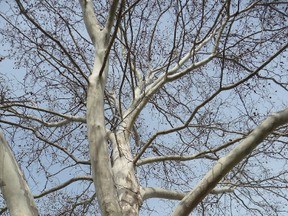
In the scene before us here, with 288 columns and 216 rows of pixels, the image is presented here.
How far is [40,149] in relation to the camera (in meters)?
5.45

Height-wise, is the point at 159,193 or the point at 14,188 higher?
the point at 159,193

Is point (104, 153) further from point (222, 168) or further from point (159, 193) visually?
point (159, 193)

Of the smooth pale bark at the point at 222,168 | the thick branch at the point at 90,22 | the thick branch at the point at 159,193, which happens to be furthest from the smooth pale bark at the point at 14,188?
the thick branch at the point at 90,22

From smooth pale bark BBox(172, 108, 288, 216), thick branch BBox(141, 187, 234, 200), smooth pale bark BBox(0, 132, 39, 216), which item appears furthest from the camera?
thick branch BBox(141, 187, 234, 200)

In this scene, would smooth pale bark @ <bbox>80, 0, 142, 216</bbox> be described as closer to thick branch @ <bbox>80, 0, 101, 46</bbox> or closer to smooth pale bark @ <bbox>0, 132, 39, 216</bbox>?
thick branch @ <bbox>80, 0, 101, 46</bbox>

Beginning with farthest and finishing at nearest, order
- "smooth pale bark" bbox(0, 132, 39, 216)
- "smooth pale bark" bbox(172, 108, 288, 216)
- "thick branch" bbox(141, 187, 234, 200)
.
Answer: "thick branch" bbox(141, 187, 234, 200) < "smooth pale bark" bbox(172, 108, 288, 216) < "smooth pale bark" bbox(0, 132, 39, 216)

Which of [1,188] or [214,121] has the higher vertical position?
[214,121]

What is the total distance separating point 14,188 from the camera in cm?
233

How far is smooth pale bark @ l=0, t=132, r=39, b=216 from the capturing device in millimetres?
2262

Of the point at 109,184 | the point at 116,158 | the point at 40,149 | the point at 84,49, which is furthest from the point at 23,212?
the point at 84,49

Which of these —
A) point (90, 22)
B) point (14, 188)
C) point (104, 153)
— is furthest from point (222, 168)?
point (90, 22)

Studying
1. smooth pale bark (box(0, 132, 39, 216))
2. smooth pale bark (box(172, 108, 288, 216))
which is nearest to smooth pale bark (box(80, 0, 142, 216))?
smooth pale bark (box(172, 108, 288, 216))

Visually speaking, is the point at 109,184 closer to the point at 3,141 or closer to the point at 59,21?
the point at 3,141

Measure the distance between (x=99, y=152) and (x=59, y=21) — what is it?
8.90 feet
